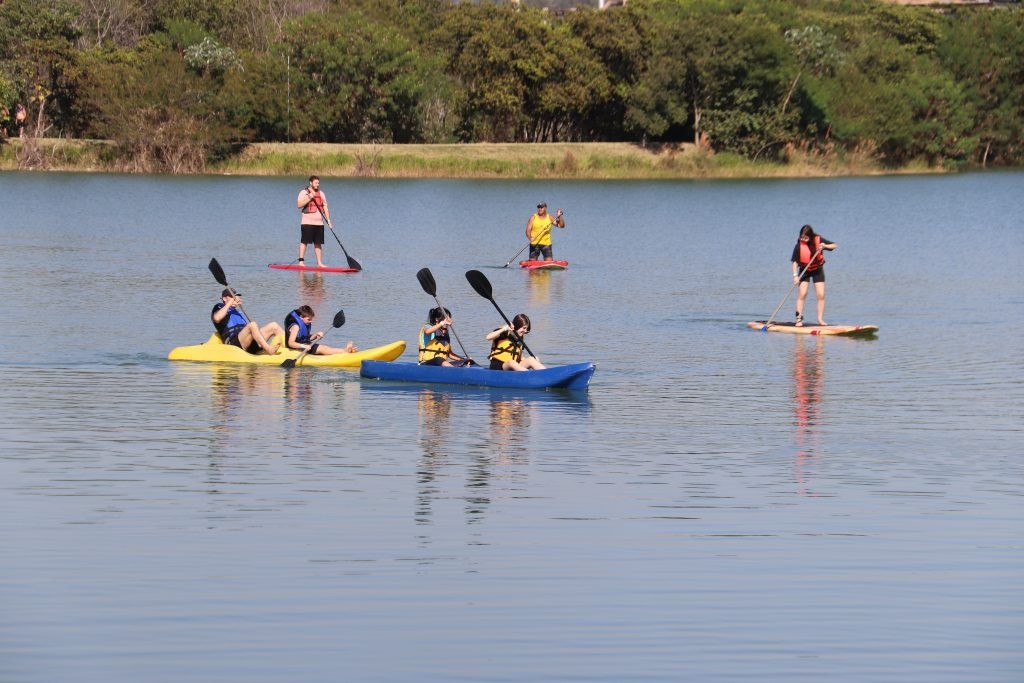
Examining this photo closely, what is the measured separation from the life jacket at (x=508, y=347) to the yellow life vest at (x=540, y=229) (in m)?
16.2

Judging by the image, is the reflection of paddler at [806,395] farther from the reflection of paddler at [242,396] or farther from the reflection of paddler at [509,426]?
the reflection of paddler at [242,396]

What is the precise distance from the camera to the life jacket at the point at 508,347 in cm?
1959

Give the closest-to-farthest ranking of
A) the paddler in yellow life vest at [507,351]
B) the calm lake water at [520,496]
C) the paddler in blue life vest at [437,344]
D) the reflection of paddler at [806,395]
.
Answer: the calm lake water at [520,496], the reflection of paddler at [806,395], the paddler in yellow life vest at [507,351], the paddler in blue life vest at [437,344]

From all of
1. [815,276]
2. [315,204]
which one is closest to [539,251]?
[315,204]

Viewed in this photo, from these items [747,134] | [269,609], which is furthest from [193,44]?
[269,609]

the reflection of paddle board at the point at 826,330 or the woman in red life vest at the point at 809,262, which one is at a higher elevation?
the woman in red life vest at the point at 809,262

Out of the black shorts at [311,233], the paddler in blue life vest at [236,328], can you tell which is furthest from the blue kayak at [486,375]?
the black shorts at [311,233]

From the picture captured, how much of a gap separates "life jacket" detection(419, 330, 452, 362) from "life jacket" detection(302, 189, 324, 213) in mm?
14038

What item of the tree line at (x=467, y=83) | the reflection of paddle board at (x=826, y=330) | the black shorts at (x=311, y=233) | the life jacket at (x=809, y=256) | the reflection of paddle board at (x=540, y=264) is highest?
the tree line at (x=467, y=83)

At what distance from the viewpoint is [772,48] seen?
288 ft

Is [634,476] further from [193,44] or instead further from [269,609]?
[193,44]

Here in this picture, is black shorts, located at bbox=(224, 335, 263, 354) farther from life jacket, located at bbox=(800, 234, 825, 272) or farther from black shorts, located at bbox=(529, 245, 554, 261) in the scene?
black shorts, located at bbox=(529, 245, 554, 261)

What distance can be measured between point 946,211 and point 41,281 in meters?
38.4

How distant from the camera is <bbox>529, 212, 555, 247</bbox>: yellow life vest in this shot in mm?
35875
